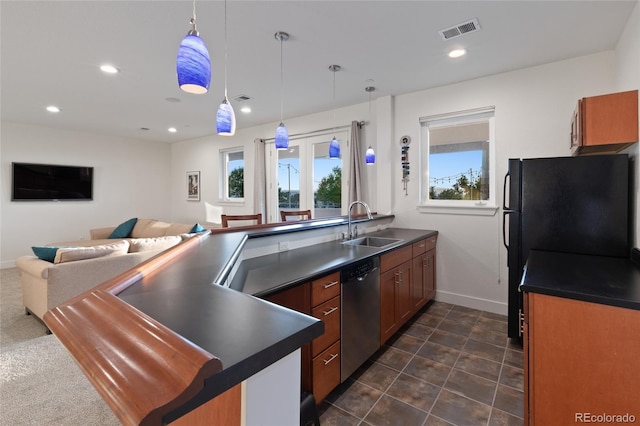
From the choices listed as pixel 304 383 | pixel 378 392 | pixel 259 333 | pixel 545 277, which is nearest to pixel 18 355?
pixel 304 383

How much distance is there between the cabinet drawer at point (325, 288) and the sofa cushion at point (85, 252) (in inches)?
99.5

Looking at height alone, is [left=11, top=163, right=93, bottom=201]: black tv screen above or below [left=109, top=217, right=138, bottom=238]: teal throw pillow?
above

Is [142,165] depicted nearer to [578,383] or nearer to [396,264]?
[396,264]

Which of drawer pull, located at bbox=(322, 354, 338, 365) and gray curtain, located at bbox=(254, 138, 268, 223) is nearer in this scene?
drawer pull, located at bbox=(322, 354, 338, 365)

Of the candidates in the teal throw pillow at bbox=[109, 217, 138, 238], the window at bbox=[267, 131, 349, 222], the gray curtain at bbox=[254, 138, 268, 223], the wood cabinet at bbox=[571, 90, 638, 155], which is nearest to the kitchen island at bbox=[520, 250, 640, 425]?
the wood cabinet at bbox=[571, 90, 638, 155]

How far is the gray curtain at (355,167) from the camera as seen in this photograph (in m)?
4.52

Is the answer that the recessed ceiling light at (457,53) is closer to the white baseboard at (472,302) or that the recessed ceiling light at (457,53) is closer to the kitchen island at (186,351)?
the white baseboard at (472,302)

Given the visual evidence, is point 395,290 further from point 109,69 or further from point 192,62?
point 109,69

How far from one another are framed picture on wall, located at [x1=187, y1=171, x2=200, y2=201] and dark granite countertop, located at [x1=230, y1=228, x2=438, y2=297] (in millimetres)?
5203

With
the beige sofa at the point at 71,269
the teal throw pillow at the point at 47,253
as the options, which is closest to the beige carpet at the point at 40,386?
the beige sofa at the point at 71,269

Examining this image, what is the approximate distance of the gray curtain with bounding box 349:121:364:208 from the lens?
4520 millimetres

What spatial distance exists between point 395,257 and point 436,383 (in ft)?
3.35

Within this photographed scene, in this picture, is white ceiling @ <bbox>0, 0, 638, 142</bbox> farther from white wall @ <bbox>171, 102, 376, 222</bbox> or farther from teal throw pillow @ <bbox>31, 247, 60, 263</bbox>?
teal throw pillow @ <bbox>31, 247, 60, 263</bbox>

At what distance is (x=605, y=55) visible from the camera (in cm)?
292
